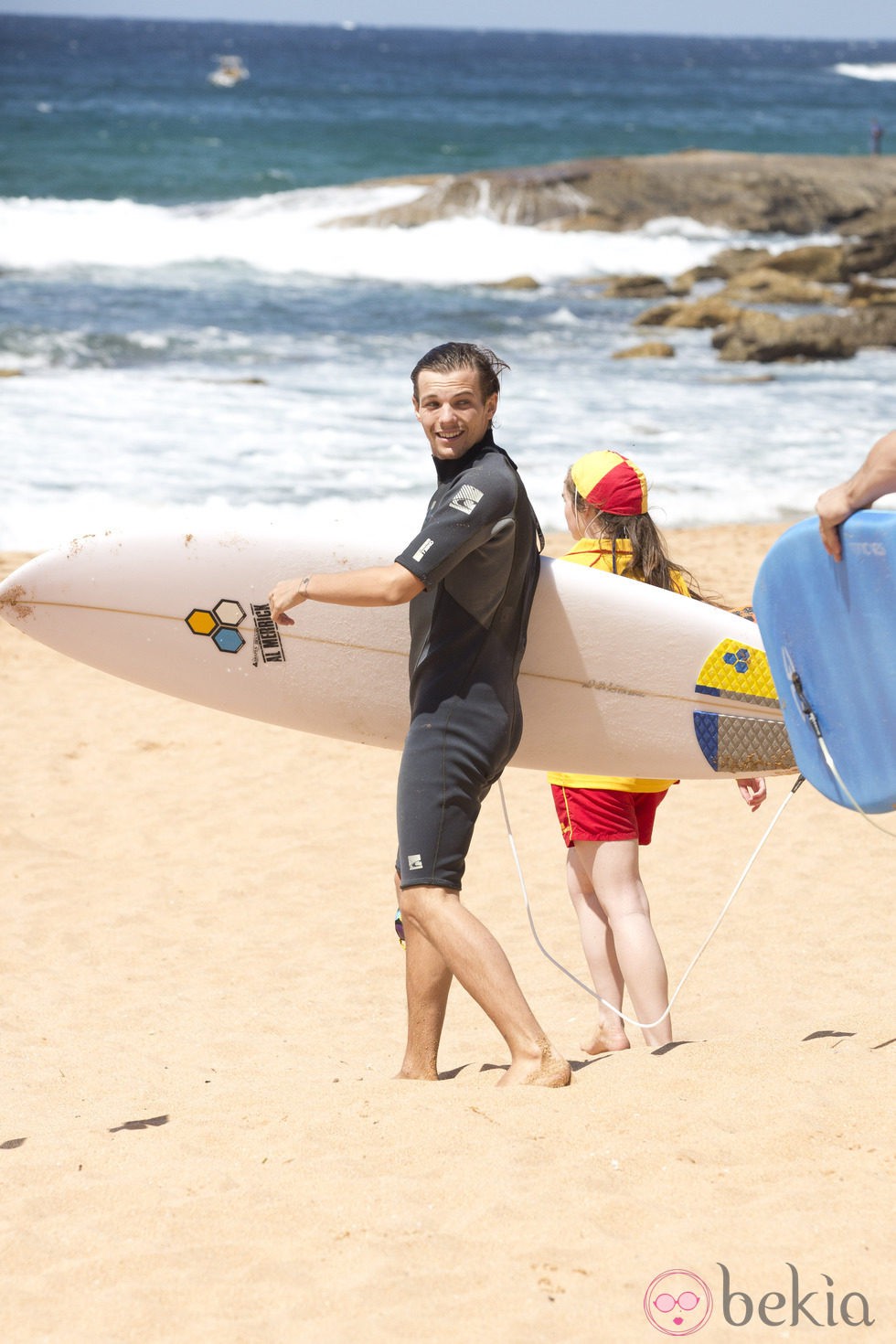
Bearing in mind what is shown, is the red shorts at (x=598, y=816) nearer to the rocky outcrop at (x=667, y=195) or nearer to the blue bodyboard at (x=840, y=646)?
the blue bodyboard at (x=840, y=646)

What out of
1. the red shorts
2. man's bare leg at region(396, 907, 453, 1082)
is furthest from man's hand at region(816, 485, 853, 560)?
man's bare leg at region(396, 907, 453, 1082)

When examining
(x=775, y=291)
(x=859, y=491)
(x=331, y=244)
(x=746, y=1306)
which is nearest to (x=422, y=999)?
(x=746, y=1306)

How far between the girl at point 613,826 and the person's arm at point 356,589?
26.3 inches

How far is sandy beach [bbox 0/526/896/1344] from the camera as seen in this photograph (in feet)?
6.86

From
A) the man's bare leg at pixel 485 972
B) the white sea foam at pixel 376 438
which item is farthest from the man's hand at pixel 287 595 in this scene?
the white sea foam at pixel 376 438

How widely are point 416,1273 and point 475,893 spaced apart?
8.42 feet

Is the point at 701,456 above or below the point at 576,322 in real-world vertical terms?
below

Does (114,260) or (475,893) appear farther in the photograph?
(114,260)

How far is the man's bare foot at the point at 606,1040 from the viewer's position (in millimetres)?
3273

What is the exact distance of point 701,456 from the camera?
1141 centimetres

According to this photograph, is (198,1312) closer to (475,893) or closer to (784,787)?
(475,893)

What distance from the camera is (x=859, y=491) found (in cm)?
248

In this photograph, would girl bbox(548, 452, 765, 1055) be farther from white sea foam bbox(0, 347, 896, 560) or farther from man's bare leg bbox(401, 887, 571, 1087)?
white sea foam bbox(0, 347, 896, 560)

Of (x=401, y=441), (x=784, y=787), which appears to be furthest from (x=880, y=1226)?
(x=401, y=441)
